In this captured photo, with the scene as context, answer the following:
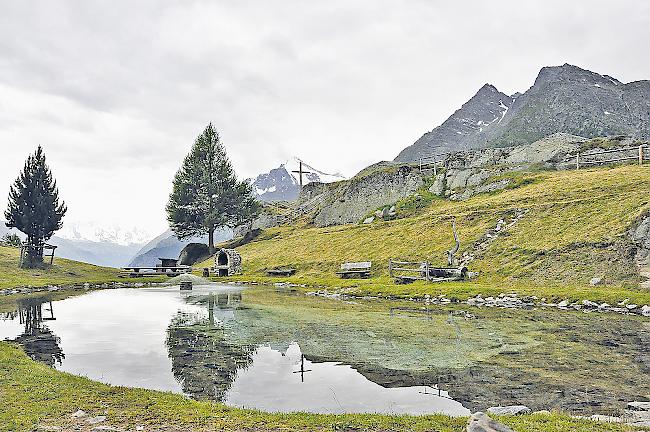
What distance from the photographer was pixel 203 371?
1895 cm

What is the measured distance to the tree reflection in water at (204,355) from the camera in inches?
671

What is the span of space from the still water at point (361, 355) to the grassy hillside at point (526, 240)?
33.2 feet

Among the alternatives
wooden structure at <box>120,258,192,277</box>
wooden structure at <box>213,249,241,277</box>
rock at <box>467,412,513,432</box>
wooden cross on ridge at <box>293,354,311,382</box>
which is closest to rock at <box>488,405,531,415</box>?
rock at <box>467,412,513,432</box>

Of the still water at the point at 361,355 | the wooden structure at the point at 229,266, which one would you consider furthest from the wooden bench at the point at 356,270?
the wooden structure at the point at 229,266

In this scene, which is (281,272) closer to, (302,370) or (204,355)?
(204,355)

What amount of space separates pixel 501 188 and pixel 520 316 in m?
56.9

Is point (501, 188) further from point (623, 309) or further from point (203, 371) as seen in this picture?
point (203, 371)

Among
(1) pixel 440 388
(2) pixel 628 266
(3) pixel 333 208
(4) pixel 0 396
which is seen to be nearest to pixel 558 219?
(2) pixel 628 266

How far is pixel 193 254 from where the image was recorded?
113 m

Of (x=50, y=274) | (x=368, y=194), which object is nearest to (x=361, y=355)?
(x=50, y=274)

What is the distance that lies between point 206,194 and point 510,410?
4119 inches

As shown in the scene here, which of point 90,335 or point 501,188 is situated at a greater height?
point 501,188

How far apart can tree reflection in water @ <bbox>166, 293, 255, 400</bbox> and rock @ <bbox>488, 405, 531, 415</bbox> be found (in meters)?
8.54

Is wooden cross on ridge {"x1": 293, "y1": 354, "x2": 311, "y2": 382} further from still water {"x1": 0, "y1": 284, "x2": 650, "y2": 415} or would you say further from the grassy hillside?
the grassy hillside
